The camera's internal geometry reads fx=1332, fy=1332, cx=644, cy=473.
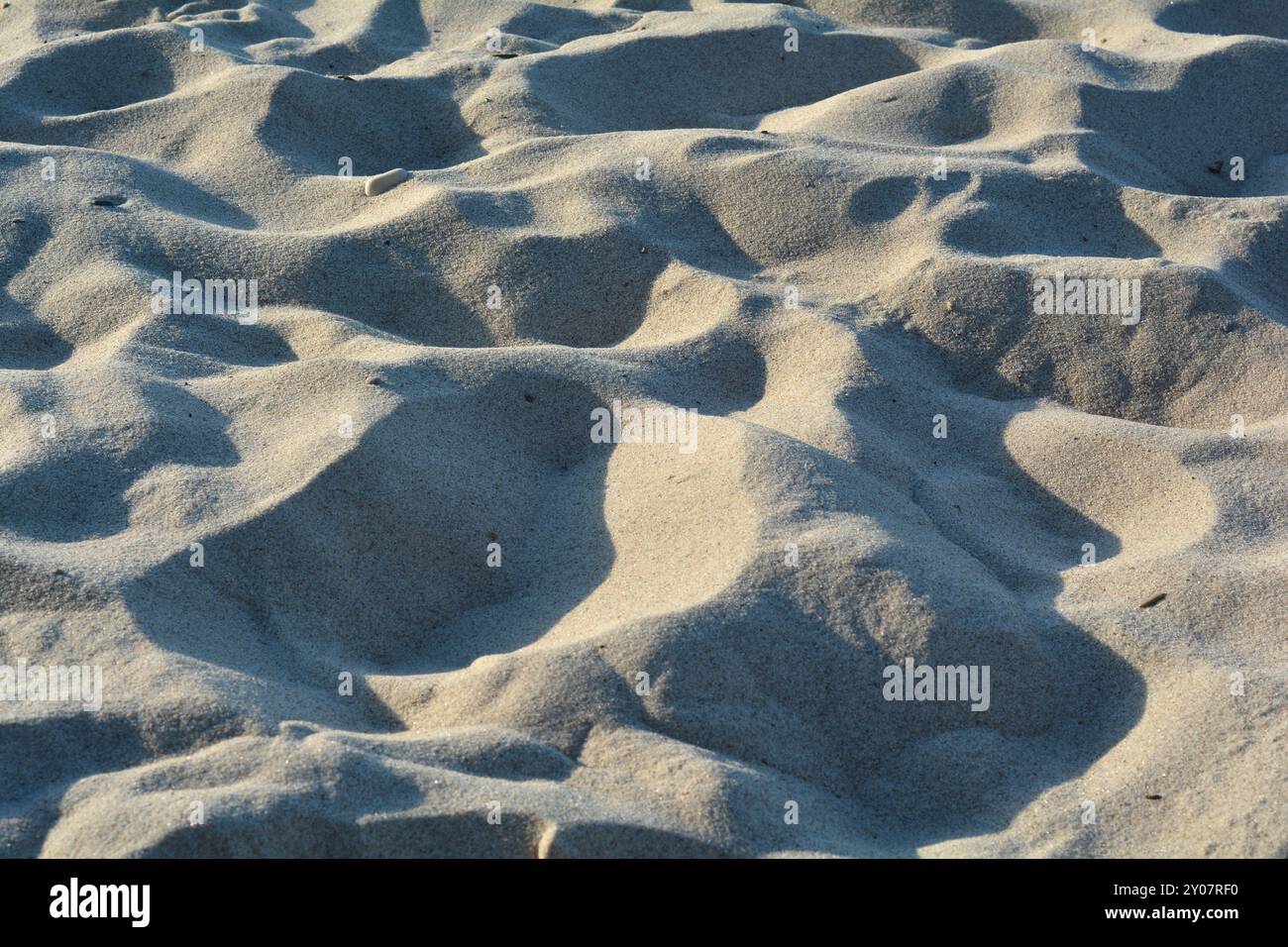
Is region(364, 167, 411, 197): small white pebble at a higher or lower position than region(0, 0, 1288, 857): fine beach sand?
higher

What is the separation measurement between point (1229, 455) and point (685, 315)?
3.57 ft

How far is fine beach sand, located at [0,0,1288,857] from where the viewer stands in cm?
181

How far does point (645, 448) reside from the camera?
2414 mm

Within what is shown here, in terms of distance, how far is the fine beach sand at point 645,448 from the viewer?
181cm

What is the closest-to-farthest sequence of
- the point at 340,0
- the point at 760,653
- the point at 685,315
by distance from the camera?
the point at 760,653 < the point at 685,315 < the point at 340,0

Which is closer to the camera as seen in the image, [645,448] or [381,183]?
[645,448]

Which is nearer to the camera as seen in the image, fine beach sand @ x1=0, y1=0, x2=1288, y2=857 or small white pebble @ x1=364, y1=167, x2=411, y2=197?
fine beach sand @ x1=0, y1=0, x2=1288, y2=857

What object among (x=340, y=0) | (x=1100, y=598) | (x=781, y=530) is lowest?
(x=1100, y=598)

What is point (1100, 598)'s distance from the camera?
215cm

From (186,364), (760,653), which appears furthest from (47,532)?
(760,653)

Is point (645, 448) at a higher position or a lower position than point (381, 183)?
lower

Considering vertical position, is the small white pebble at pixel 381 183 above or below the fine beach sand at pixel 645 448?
above

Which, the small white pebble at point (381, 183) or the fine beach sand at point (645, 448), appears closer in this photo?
the fine beach sand at point (645, 448)

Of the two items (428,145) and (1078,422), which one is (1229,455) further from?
(428,145)
